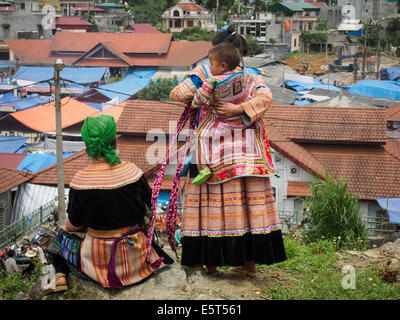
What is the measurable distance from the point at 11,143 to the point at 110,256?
18.3 metres

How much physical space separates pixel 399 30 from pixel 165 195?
4315 cm

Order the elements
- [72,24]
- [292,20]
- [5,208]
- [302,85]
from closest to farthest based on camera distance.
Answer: [5,208] → [302,85] → [72,24] → [292,20]

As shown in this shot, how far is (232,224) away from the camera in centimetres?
396

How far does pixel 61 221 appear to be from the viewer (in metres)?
10.4

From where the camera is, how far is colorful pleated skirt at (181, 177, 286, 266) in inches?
156

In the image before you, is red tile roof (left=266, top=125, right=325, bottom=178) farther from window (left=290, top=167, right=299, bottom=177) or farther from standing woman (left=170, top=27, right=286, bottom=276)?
standing woman (left=170, top=27, right=286, bottom=276)

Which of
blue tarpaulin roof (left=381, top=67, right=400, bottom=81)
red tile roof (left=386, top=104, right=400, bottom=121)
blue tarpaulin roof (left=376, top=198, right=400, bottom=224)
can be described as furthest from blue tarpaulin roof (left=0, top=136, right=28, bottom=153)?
blue tarpaulin roof (left=381, top=67, right=400, bottom=81)

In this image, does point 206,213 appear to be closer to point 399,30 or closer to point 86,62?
point 86,62

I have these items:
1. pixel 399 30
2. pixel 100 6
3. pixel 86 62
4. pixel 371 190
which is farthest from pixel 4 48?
pixel 371 190

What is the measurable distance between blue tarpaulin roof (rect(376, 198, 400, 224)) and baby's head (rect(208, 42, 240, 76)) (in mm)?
8680

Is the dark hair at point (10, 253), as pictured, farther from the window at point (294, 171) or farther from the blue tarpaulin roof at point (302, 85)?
the blue tarpaulin roof at point (302, 85)

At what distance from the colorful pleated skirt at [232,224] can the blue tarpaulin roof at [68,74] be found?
33080mm

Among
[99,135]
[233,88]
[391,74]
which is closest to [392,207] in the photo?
[233,88]

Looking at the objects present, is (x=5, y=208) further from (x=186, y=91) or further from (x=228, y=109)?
(x=228, y=109)
